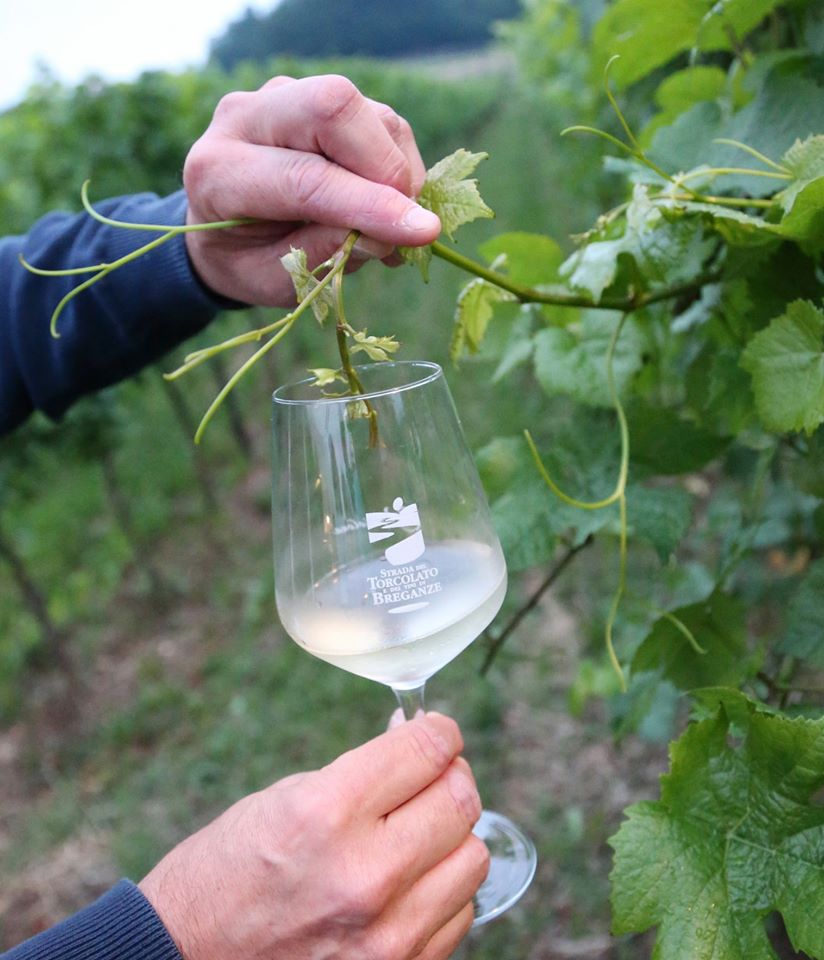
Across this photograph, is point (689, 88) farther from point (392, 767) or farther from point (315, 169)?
point (392, 767)

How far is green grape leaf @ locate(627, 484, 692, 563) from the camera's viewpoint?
4.04ft

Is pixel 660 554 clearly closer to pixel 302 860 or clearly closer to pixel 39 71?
pixel 302 860

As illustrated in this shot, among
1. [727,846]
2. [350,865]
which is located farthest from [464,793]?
[727,846]

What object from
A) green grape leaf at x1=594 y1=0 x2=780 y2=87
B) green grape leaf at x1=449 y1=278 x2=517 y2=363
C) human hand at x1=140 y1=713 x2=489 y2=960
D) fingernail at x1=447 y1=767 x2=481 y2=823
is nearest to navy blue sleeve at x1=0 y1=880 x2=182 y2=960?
human hand at x1=140 y1=713 x2=489 y2=960

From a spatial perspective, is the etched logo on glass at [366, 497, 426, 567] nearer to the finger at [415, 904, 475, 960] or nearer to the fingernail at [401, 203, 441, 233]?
the fingernail at [401, 203, 441, 233]

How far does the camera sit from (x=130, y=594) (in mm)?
5305

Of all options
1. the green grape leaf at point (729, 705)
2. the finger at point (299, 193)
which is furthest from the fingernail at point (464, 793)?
the finger at point (299, 193)

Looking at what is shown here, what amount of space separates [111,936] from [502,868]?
21.8 inches

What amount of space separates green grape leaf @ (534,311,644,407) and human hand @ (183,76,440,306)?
0.29 meters

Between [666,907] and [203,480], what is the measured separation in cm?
507

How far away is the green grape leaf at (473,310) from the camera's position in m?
1.13

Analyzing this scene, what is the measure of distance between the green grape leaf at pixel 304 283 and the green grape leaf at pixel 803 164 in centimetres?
47

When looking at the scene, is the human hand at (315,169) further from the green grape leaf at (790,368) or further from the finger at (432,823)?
the finger at (432,823)

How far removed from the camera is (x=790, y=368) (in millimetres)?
996
